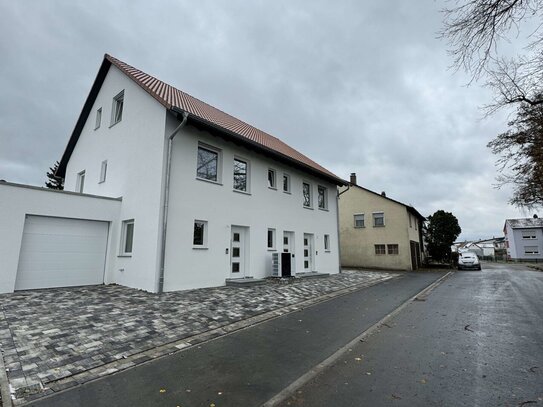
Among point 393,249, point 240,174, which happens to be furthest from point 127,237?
point 393,249

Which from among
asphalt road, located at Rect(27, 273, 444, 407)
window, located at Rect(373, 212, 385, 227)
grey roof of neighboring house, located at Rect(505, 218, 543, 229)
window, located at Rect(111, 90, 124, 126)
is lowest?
asphalt road, located at Rect(27, 273, 444, 407)

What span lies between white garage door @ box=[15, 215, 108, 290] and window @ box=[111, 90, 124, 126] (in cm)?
487

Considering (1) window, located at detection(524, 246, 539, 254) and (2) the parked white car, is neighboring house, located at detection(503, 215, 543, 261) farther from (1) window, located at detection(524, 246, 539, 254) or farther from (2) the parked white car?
(2) the parked white car

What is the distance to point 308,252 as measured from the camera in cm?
1627

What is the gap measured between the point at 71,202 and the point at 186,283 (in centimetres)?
485

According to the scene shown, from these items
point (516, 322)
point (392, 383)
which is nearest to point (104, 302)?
point (392, 383)

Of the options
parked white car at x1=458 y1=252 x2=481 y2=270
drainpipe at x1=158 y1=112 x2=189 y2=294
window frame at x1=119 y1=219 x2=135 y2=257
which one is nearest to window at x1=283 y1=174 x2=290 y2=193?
drainpipe at x1=158 y1=112 x2=189 y2=294

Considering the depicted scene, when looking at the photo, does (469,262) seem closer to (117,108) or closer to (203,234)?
(203,234)

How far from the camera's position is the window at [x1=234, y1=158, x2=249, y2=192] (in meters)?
12.6

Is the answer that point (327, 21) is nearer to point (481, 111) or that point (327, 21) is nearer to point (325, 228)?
point (481, 111)

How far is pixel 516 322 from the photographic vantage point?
6.80 metres

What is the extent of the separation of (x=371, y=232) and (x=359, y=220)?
157 centimetres

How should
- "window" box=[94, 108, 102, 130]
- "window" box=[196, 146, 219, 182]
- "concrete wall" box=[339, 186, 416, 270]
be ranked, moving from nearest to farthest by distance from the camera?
"window" box=[196, 146, 219, 182] < "window" box=[94, 108, 102, 130] < "concrete wall" box=[339, 186, 416, 270]

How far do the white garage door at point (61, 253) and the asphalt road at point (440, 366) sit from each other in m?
9.63
